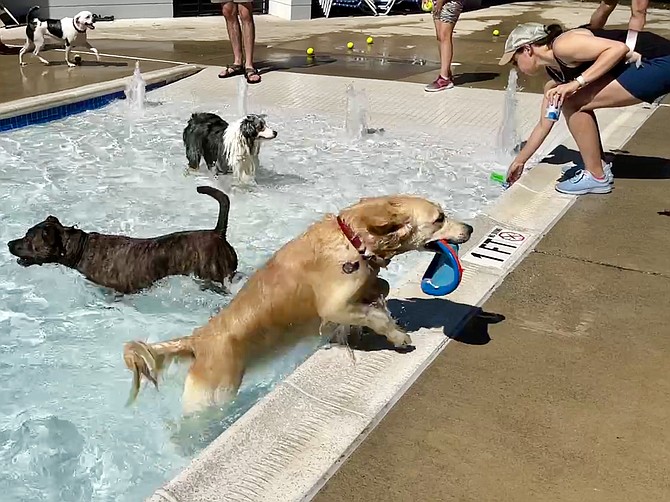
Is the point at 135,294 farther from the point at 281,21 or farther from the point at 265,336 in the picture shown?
the point at 281,21

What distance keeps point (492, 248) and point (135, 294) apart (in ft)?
7.27

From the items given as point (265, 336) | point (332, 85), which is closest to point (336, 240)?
point (265, 336)

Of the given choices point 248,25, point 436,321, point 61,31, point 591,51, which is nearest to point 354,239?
point 436,321

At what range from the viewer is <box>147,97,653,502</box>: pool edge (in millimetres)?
2418

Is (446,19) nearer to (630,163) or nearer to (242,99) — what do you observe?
(242,99)

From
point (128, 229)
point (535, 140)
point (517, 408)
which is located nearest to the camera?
point (517, 408)

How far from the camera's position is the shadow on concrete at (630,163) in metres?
5.86

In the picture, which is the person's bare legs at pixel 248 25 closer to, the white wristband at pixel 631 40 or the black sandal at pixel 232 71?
the black sandal at pixel 232 71

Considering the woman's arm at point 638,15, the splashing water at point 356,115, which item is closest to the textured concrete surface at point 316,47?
the splashing water at point 356,115

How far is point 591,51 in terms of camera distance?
5082 millimetres

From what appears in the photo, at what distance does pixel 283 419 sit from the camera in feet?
9.09

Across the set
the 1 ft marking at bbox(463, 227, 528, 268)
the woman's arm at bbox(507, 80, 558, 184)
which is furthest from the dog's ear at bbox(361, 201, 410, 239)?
the woman's arm at bbox(507, 80, 558, 184)

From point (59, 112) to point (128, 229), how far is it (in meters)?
4.01

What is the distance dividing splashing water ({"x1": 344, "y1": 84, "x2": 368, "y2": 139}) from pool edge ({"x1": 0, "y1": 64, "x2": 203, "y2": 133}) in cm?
298
